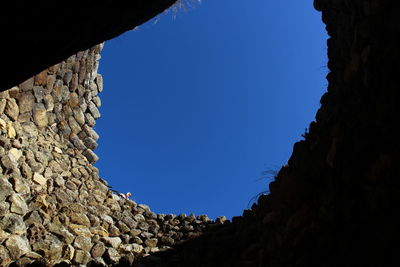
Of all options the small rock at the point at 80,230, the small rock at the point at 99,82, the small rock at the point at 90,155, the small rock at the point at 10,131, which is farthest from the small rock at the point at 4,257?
the small rock at the point at 99,82

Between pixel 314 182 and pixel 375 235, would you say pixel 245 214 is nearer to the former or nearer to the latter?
pixel 314 182

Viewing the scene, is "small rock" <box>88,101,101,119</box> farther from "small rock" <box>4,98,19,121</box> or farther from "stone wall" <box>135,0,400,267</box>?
"stone wall" <box>135,0,400,267</box>

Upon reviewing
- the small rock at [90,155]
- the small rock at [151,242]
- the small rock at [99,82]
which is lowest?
the small rock at [151,242]

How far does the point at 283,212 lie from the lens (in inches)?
125

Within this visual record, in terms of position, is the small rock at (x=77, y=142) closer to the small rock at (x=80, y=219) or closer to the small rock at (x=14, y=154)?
the small rock at (x=14, y=154)

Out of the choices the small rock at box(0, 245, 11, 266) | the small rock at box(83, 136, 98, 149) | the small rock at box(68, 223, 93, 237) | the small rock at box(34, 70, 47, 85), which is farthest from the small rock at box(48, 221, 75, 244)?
the small rock at box(34, 70, 47, 85)

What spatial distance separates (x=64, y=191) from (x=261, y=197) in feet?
9.63

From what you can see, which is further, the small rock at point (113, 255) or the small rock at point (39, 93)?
the small rock at point (39, 93)

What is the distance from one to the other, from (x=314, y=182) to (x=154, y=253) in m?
3.17

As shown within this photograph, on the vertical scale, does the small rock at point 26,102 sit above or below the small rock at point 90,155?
above

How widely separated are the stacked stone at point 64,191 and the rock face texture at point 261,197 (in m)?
0.02

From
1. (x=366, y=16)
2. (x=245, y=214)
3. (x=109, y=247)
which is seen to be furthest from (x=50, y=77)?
(x=366, y=16)

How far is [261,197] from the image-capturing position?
452 cm

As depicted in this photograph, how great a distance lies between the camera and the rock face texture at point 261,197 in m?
2.05
